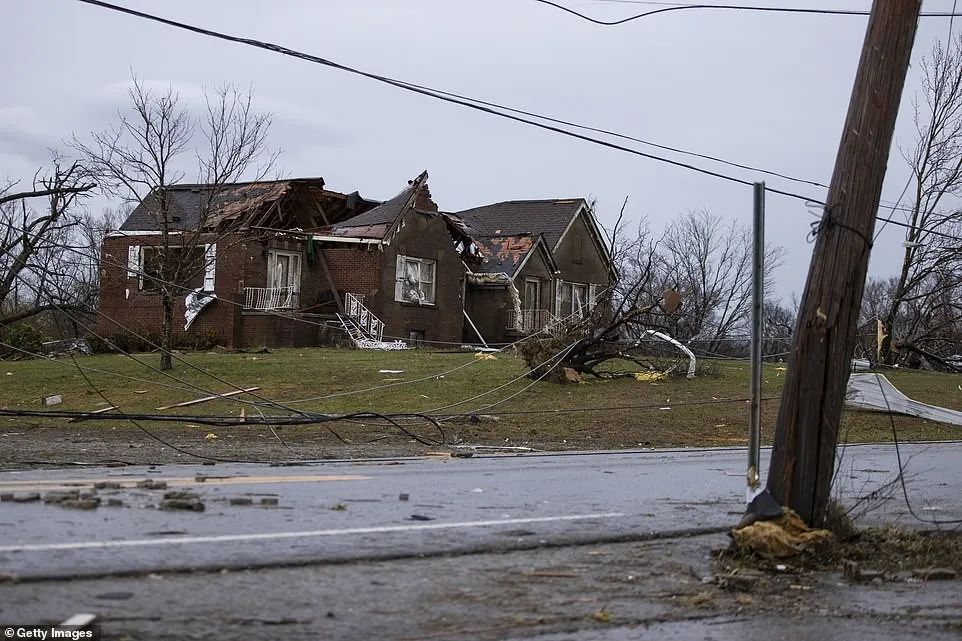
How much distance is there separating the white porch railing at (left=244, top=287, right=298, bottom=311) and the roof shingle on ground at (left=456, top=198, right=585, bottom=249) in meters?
13.0

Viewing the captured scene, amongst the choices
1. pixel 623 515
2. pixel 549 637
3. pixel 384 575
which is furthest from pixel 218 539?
pixel 623 515

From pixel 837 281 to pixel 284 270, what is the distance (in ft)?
111

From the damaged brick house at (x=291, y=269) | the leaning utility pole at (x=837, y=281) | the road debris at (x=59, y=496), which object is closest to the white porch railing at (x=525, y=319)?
the damaged brick house at (x=291, y=269)

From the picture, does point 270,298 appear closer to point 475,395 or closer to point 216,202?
point 216,202

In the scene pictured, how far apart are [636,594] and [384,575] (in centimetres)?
134

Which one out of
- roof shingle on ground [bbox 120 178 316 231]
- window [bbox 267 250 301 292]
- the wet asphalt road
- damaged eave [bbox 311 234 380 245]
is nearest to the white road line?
the wet asphalt road

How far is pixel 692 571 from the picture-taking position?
6641mm

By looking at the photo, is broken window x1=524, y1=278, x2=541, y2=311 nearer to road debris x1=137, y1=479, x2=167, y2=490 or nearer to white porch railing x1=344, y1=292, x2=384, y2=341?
white porch railing x1=344, y1=292, x2=384, y2=341

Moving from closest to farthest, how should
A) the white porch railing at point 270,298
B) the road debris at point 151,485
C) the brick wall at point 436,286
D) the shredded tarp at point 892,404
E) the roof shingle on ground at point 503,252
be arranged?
the road debris at point 151,485 < the shredded tarp at point 892,404 < the white porch railing at point 270,298 < the brick wall at point 436,286 < the roof shingle on ground at point 503,252

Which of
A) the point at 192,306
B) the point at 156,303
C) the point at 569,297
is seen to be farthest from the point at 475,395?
the point at 569,297

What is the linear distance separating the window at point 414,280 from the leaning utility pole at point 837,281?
1312 inches

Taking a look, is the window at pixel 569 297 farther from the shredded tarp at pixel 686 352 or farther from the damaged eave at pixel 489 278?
the shredded tarp at pixel 686 352

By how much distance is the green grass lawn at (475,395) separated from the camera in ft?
65.1

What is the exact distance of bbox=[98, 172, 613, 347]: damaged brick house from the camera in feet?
126
